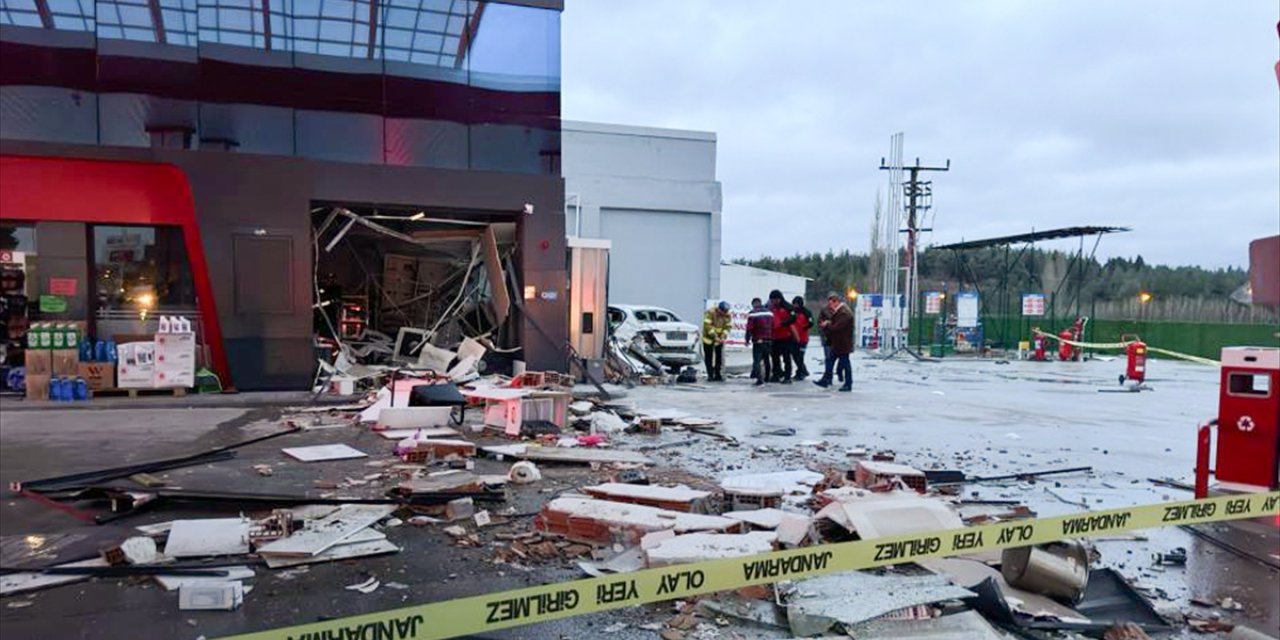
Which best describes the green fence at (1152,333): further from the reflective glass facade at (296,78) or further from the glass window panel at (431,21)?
the glass window panel at (431,21)

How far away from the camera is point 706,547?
4.19 meters

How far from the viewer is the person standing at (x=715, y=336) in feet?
51.2

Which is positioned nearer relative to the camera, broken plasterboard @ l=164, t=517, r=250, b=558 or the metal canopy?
broken plasterboard @ l=164, t=517, r=250, b=558

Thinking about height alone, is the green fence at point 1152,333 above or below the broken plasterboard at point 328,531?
above

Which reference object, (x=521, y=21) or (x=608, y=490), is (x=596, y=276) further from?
(x=608, y=490)

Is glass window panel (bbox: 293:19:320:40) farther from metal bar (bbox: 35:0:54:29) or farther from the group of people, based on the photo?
the group of people

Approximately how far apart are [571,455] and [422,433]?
216 cm

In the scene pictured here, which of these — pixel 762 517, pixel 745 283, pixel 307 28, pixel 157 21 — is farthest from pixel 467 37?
pixel 745 283

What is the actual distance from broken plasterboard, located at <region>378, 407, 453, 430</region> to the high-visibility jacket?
303 inches

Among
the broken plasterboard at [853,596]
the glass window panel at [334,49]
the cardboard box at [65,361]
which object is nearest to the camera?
the broken plasterboard at [853,596]

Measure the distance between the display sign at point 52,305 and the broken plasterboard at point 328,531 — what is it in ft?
33.6

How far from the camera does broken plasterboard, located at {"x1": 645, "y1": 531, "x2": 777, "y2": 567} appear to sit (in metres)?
4.03

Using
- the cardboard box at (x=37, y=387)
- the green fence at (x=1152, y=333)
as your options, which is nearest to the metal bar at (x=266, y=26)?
the cardboard box at (x=37, y=387)

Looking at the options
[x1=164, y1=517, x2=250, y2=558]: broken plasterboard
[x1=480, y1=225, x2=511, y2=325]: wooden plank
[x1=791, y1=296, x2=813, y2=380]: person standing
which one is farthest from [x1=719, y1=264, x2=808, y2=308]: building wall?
[x1=164, y1=517, x2=250, y2=558]: broken plasterboard
